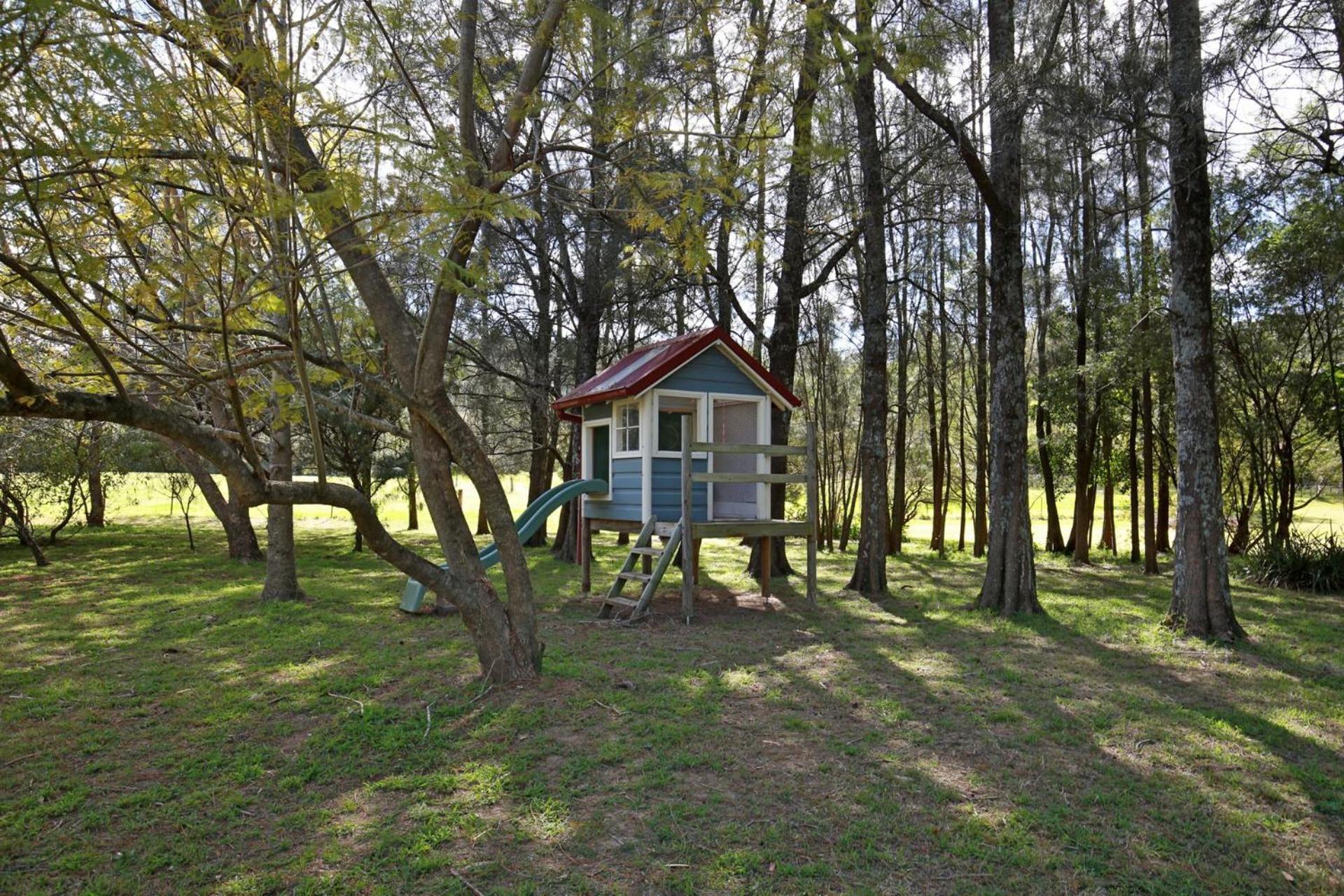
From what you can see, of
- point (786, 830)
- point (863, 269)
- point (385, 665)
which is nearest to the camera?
point (786, 830)

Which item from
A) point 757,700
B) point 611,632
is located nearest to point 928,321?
point 611,632

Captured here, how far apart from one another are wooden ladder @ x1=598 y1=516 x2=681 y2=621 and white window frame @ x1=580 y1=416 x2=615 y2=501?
1137 millimetres

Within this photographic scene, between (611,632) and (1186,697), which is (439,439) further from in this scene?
(1186,697)

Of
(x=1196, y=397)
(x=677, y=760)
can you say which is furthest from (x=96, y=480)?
(x=1196, y=397)

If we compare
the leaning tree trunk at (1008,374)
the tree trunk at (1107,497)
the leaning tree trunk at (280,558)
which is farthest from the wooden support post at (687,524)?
the tree trunk at (1107,497)

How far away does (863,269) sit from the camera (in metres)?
16.0

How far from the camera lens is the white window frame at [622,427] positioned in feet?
32.3

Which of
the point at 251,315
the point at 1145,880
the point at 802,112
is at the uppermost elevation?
the point at 802,112

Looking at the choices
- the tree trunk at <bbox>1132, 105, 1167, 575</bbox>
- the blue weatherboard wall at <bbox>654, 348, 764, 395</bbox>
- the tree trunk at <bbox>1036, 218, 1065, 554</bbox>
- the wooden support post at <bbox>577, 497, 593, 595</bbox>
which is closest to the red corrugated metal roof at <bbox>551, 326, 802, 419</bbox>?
the blue weatherboard wall at <bbox>654, 348, 764, 395</bbox>

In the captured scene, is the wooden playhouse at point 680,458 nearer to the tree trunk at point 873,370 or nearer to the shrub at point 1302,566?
the tree trunk at point 873,370

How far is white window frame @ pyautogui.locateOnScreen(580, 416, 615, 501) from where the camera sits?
10.5 metres

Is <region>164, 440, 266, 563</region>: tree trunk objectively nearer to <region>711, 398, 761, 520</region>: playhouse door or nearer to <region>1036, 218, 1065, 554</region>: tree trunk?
<region>711, 398, 761, 520</region>: playhouse door

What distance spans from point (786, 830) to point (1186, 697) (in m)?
3.85

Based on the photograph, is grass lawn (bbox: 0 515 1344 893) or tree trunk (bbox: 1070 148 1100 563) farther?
tree trunk (bbox: 1070 148 1100 563)
